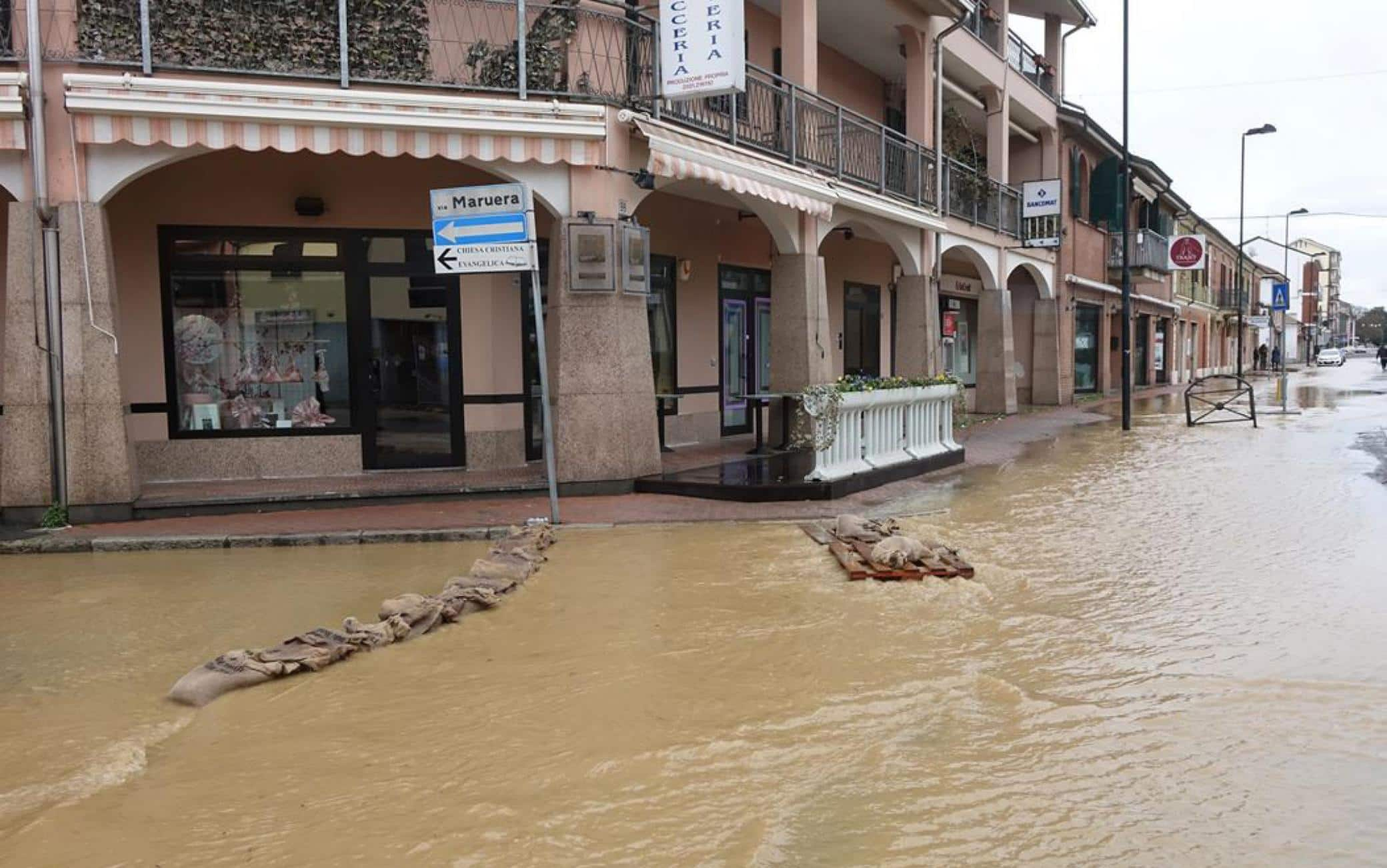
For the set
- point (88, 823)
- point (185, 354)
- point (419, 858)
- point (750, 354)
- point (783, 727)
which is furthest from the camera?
point (750, 354)

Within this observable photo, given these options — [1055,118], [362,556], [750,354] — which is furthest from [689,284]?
[1055,118]

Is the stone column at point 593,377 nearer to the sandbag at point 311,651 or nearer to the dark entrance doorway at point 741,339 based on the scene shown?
the sandbag at point 311,651

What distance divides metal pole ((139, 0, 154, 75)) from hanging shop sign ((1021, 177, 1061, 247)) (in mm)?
19045

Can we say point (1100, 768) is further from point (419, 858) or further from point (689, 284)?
point (689, 284)

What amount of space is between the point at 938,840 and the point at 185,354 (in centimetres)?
1045

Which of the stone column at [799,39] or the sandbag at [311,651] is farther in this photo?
the stone column at [799,39]

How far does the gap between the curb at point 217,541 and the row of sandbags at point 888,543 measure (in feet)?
9.86

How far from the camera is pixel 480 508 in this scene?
9773 mm

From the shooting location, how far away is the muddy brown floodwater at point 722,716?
3348 mm

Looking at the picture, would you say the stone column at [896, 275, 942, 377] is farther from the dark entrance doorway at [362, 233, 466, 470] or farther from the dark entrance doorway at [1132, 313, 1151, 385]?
the dark entrance doorway at [1132, 313, 1151, 385]

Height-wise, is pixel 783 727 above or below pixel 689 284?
below

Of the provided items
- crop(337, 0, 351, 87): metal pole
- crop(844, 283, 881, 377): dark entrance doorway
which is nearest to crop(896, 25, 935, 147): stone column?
crop(844, 283, 881, 377): dark entrance doorway

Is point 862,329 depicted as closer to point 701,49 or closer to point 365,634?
point 701,49

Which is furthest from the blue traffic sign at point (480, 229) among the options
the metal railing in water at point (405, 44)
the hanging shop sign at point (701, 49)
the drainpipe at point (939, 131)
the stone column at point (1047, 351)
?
the stone column at point (1047, 351)
